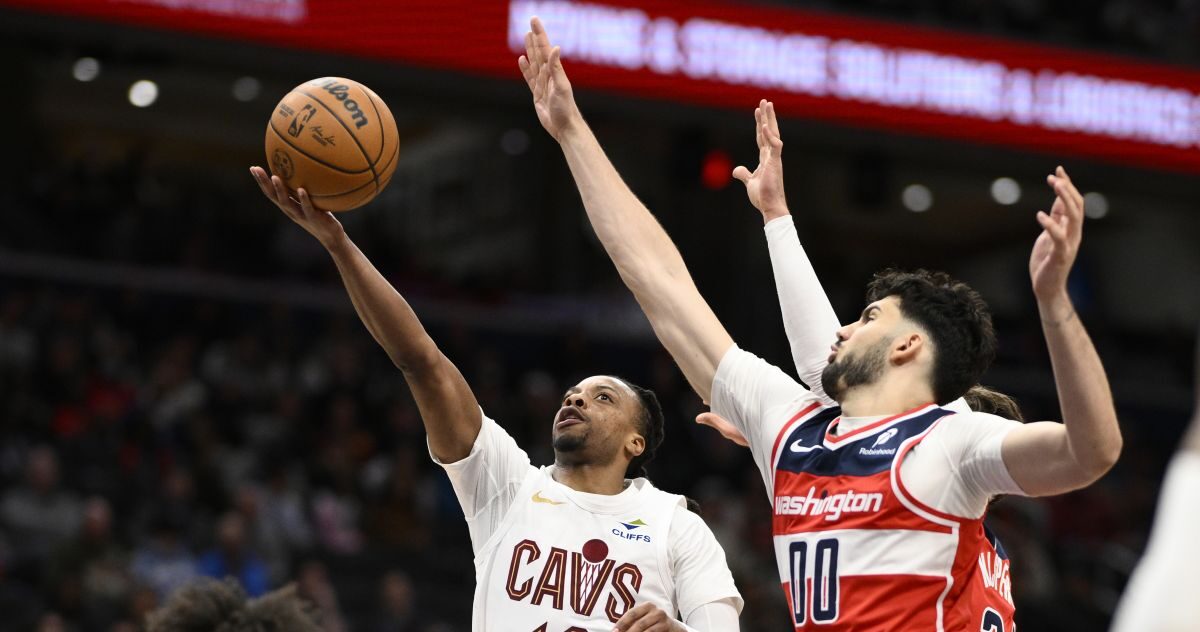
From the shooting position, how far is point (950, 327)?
151 inches

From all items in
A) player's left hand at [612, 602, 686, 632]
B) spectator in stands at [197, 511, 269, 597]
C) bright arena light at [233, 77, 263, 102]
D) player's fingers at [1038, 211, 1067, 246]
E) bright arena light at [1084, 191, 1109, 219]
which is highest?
bright arena light at [233, 77, 263, 102]

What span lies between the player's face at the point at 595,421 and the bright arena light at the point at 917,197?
17.4 m

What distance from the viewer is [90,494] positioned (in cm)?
1206

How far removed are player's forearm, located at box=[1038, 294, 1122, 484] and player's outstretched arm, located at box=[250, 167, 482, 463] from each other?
7.15ft

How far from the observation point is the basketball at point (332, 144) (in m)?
4.65

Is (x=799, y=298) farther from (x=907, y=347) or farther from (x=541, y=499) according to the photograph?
(x=541, y=499)

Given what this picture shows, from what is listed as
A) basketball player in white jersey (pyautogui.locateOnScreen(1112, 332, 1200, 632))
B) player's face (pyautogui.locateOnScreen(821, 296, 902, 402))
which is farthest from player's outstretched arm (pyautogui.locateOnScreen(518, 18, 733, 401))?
basketball player in white jersey (pyautogui.locateOnScreen(1112, 332, 1200, 632))

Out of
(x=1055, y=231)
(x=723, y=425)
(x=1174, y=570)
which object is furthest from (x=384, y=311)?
(x=1174, y=570)

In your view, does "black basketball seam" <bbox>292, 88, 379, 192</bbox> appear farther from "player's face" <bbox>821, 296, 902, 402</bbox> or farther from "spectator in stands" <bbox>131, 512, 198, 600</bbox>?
"spectator in stands" <bbox>131, 512, 198, 600</bbox>

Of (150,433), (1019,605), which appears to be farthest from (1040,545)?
(150,433)

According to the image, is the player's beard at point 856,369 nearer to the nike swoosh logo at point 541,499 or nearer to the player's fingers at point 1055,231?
the player's fingers at point 1055,231

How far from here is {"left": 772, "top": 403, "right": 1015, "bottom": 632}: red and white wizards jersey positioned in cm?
355

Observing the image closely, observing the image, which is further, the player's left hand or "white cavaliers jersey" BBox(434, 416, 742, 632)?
"white cavaliers jersey" BBox(434, 416, 742, 632)

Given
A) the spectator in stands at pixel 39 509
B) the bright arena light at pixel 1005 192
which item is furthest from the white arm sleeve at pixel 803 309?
the bright arena light at pixel 1005 192
